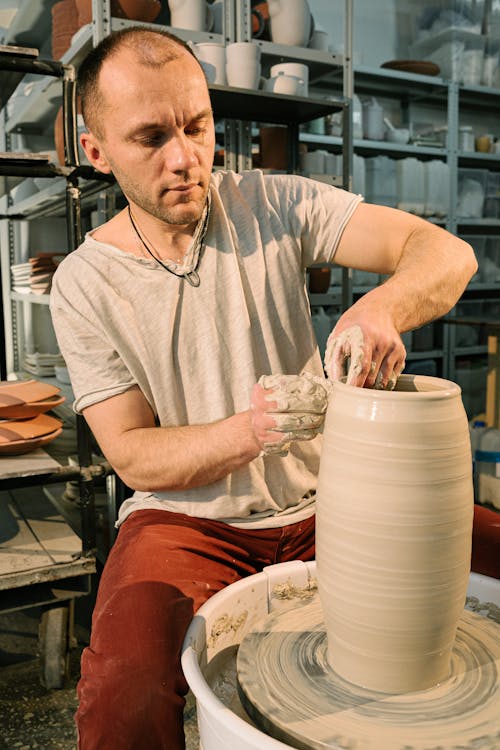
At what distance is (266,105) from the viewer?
8.55 ft

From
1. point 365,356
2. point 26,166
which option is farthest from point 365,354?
point 26,166

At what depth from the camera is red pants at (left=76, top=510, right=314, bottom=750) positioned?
2.64 feet

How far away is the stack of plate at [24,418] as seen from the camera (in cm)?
178

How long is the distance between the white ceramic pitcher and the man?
1689 millimetres

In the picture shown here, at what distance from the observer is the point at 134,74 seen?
1153mm

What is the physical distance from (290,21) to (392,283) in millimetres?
2143

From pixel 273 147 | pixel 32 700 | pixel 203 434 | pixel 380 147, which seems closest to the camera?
pixel 203 434

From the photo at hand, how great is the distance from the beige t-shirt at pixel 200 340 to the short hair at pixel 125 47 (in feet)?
0.86

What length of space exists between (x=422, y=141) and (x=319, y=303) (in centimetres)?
219

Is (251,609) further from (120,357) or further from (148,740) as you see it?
(120,357)

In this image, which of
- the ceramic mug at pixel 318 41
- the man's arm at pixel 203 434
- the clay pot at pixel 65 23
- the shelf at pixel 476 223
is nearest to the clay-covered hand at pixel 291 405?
the man's arm at pixel 203 434

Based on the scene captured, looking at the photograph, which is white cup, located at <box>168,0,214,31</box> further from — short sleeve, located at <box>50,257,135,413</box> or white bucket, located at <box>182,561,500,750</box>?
white bucket, located at <box>182,561,500,750</box>

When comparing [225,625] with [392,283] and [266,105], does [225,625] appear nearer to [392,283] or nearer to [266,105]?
[392,283]

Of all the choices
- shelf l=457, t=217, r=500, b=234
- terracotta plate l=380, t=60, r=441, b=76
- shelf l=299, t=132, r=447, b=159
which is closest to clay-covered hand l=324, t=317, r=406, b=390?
shelf l=299, t=132, r=447, b=159
